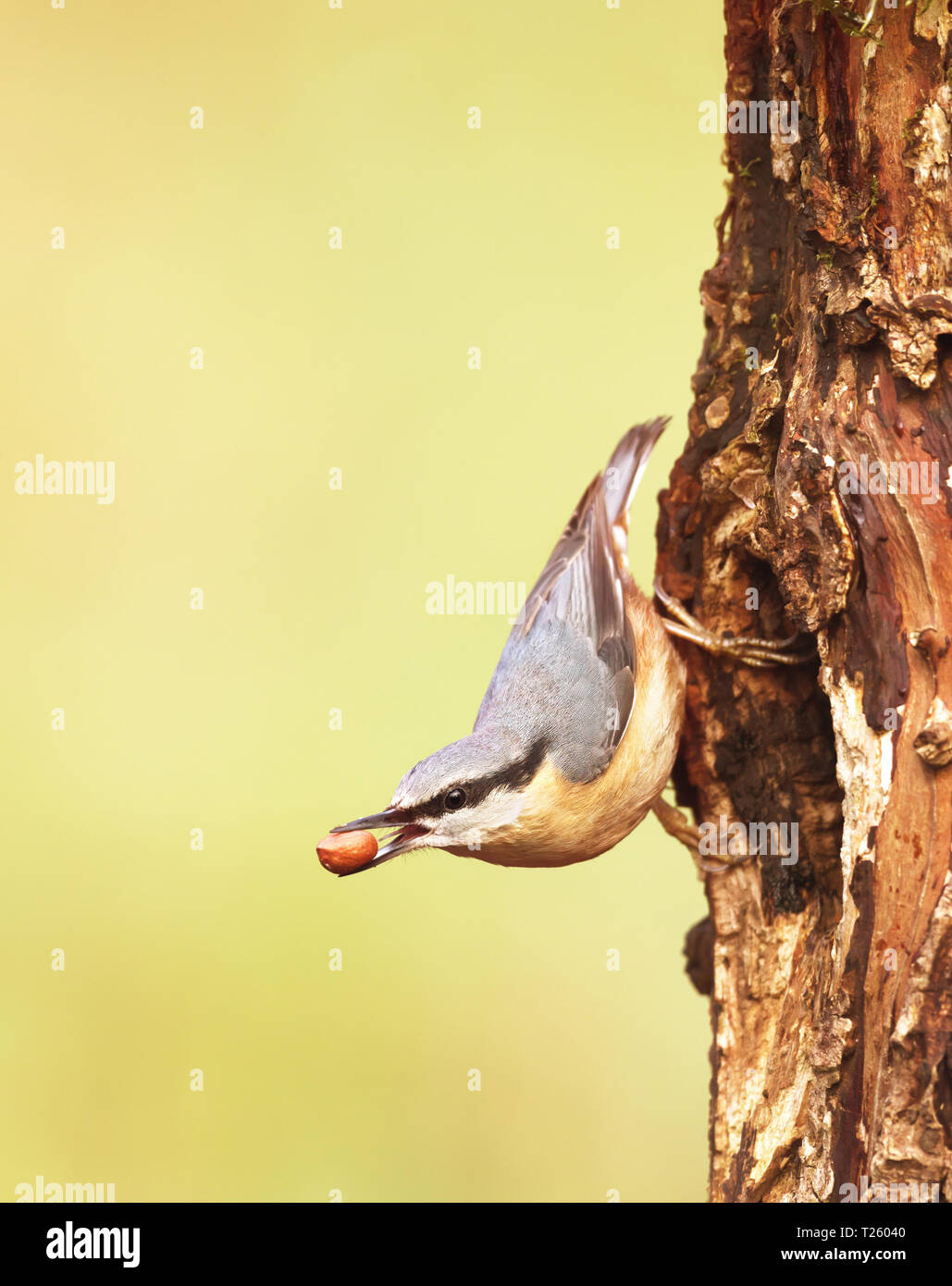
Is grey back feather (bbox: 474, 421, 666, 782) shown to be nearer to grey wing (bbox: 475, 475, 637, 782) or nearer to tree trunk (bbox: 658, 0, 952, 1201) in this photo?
grey wing (bbox: 475, 475, 637, 782)

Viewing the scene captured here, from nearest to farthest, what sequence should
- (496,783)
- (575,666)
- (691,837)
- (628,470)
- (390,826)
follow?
1. (390,826)
2. (496,783)
3. (575,666)
4. (691,837)
5. (628,470)

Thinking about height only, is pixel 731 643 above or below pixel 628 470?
below

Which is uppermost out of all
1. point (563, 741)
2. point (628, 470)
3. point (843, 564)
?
point (628, 470)

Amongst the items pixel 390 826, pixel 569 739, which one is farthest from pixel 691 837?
pixel 390 826

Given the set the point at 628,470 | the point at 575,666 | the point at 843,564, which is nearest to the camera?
the point at 843,564

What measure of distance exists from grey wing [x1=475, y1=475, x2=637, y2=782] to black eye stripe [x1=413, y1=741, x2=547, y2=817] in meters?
0.05

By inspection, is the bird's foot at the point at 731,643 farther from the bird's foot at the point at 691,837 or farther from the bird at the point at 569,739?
the bird's foot at the point at 691,837

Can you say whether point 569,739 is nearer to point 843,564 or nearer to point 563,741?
point 563,741

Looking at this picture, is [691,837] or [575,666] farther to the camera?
[691,837]

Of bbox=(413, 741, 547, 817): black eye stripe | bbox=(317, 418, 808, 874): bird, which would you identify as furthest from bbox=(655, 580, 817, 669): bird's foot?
bbox=(413, 741, 547, 817): black eye stripe

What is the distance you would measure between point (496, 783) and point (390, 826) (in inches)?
13.9

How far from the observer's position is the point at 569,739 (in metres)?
3.51

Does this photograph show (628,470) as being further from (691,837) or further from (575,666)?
(691,837)

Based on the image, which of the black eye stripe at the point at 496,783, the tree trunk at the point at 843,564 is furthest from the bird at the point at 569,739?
the tree trunk at the point at 843,564
